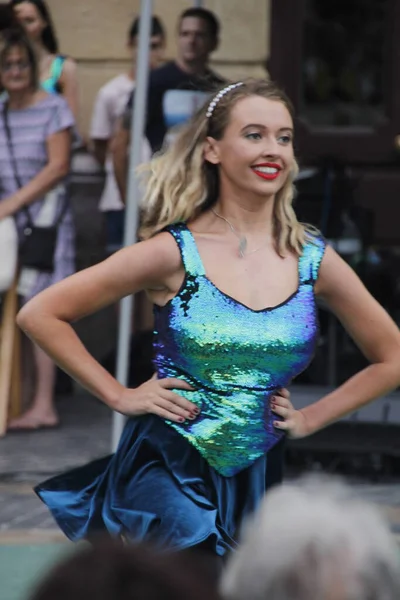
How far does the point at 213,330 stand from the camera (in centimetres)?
344

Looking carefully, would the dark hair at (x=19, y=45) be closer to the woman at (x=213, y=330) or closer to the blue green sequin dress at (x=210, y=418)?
the woman at (x=213, y=330)

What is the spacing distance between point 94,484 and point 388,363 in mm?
788

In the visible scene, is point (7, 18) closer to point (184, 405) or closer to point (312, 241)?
point (312, 241)

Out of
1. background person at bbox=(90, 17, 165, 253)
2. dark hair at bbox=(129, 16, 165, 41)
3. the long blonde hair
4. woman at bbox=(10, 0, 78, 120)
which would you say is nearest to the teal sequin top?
woman at bbox=(10, 0, 78, 120)

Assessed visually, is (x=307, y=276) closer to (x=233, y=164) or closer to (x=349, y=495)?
(x=233, y=164)

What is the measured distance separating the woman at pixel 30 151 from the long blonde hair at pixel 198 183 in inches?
146

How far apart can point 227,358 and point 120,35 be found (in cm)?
565

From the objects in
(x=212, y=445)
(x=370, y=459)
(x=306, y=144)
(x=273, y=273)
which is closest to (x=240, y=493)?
(x=212, y=445)

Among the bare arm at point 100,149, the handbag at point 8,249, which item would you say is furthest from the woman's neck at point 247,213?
the bare arm at point 100,149

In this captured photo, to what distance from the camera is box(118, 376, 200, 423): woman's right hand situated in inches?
136

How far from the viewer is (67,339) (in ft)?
11.9

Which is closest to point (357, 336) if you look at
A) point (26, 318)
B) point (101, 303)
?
point (101, 303)

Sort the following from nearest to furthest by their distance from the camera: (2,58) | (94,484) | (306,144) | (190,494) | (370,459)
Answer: (190,494)
(94,484)
(370,459)
(2,58)
(306,144)

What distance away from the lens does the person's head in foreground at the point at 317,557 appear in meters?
1.66
